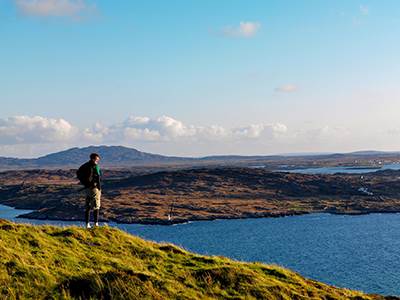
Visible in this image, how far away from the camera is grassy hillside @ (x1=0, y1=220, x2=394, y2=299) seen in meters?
15.9

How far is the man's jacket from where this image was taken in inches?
973

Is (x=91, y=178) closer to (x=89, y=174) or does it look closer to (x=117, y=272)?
(x=89, y=174)

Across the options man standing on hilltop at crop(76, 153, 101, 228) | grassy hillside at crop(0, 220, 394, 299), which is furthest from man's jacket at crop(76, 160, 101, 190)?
grassy hillside at crop(0, 220, 394, 299)

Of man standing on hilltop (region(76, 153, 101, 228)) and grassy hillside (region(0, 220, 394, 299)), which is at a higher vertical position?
man standing on hilltop (region(76, 153, 101, 228))

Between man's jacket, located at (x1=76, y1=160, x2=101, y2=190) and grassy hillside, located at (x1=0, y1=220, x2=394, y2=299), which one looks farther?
man's jacket, located at (x1=76, y1=160, x2=101, y2=190)

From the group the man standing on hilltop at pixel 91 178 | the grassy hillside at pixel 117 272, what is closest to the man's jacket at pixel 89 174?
the man standing on hilltop at pixel 91 178

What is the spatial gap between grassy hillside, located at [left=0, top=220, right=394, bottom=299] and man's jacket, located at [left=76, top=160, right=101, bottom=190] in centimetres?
254

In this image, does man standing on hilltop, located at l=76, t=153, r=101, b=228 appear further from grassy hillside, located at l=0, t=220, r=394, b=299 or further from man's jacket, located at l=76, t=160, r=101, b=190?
grassy hillside, located at l=0, t=220, r=394, b=299

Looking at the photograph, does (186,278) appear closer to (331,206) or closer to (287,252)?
(287,252)

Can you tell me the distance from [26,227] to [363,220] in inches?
6062

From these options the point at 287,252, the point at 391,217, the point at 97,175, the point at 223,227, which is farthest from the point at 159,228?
the point at 97,175

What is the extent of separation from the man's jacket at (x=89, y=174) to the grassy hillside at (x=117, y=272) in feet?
8.33

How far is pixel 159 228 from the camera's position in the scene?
15338 centimetres

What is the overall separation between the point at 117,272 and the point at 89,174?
29.2 ft
